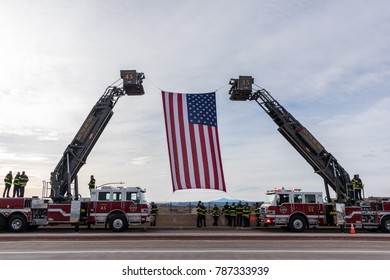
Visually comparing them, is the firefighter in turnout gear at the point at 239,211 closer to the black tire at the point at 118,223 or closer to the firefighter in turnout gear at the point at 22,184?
the black tire at the point at 118,223

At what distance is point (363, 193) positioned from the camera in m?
20.5

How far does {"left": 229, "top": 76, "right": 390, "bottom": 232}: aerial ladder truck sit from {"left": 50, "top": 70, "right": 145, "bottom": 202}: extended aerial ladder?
560 centimetres

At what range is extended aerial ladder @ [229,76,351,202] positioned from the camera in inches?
809

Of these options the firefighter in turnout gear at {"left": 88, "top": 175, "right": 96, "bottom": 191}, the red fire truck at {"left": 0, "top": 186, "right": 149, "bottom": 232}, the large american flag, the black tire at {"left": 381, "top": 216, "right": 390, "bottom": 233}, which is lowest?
the black tire at {"left": 381, "top": 216, "right": 390, "bottom": 233}

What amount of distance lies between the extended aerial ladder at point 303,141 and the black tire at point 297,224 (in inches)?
116

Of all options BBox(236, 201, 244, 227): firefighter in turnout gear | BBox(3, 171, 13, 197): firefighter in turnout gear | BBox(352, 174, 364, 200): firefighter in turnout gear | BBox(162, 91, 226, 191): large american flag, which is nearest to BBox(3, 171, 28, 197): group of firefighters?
BBox(3, 171, 13, 197): firefighter in turnout gear

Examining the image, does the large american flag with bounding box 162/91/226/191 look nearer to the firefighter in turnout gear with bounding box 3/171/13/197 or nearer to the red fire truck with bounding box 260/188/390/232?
the red fire truck with bounding box 260/188/390/232

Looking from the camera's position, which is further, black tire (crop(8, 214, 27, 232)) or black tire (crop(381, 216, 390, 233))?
black tire (crop(381, 216, 390, 233))

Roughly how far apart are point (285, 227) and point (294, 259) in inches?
412

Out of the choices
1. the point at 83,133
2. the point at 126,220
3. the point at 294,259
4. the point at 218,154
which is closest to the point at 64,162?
the point at 83,133

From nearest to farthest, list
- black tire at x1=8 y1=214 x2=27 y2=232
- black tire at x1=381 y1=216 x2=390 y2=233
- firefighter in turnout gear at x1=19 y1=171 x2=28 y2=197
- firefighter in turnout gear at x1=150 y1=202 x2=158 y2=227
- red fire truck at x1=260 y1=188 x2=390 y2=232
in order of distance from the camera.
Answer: red fire truck at x1=260 y1=188 x2=390 y2=232 < black tire at x1=8 y1=214 x2=27 y2=232 < black tire at x1=381 y1=216 x2=390 y2=233 < firefighter in turnout gear at x1=19 y1=171 x2=28 y2=197 < firefighter in turnout gear at x1=150 y1=202 x2=158 y2=227

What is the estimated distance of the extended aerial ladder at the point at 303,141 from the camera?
809 inches

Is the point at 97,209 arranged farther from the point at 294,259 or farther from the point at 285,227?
the point at 294,259

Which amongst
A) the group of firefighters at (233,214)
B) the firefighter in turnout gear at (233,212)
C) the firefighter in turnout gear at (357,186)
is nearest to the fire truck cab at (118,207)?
the group of firefighters at (233,214)
